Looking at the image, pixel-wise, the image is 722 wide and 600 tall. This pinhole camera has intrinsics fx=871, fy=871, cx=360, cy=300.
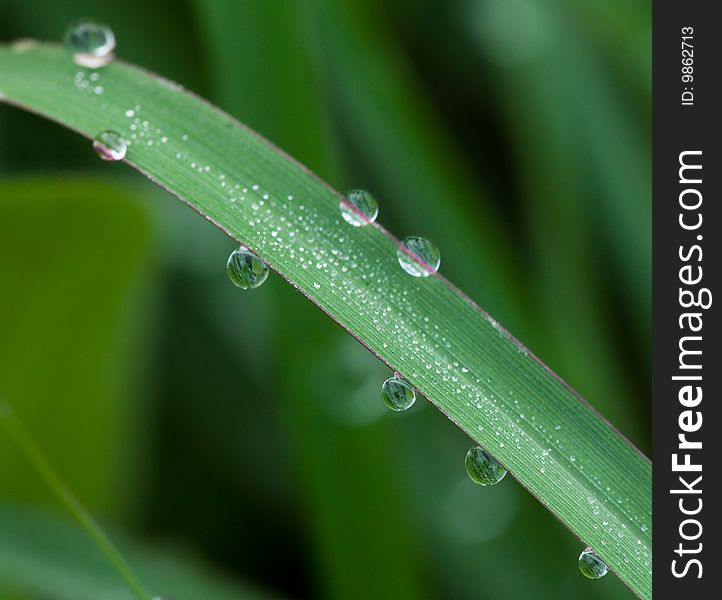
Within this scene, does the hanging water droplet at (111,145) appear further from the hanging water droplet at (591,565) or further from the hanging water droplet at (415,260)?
the hanging water droplet at (591,565)

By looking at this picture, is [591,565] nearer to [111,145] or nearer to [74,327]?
[111,145]

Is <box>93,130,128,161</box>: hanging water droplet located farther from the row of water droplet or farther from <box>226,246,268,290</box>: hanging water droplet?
<box>226,246,268,290</box>: hanging water droplet

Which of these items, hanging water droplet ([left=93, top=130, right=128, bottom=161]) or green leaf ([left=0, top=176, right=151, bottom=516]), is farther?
green leaf ([left=0, top=176, right=151, bottom=516])

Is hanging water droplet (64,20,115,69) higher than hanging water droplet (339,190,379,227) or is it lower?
higher

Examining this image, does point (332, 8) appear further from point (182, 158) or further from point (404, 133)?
point (182, 158)

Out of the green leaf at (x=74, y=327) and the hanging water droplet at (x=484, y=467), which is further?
the green leaf at (x=74, y=327)

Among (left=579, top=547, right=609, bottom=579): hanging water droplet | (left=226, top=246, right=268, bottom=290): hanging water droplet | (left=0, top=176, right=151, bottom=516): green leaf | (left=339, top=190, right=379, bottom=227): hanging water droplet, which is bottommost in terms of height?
(left=579, top=547, right=609, bottom=579): hanging water droplet

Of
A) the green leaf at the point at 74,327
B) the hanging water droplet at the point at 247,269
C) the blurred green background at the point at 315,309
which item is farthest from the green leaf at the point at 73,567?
the hanging water droplet at the point at 247,269

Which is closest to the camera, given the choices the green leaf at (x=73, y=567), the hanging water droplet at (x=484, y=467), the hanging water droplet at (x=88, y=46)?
the hanging water droplet at (x=484, y=467)

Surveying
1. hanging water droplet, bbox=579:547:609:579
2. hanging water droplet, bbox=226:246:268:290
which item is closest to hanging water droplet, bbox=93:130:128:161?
hanging water droplet, bbox=226:246:268:290
